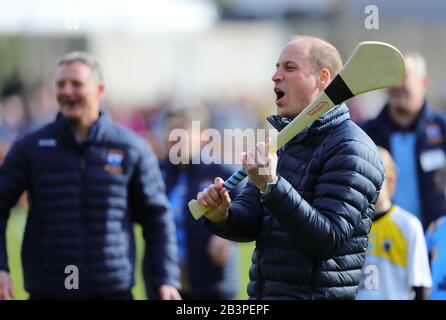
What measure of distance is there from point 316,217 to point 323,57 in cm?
87

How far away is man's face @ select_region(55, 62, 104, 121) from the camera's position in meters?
7.30

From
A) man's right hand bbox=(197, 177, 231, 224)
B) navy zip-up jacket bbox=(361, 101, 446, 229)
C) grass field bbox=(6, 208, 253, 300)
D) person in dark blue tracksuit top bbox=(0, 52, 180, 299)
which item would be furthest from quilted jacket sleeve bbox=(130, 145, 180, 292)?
grass field bbox=(6, 208, 253, 300)

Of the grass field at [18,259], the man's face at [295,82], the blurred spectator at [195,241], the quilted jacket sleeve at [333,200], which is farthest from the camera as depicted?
the grass field at [18,259]

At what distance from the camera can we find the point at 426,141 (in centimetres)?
894

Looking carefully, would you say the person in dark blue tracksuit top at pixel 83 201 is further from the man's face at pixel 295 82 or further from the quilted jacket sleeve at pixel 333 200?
the quilted jacket sleeve at pixel 333 200

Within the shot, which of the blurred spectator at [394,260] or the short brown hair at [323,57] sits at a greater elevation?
the short brown hair at [323,57]

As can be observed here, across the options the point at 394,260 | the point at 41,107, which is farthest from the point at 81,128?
the point at 41,107

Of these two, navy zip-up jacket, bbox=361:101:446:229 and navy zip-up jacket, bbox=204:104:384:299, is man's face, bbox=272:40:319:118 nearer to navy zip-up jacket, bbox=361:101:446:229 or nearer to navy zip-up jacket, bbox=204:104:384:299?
navy zip-up jacket, bbox=204:104:384:299

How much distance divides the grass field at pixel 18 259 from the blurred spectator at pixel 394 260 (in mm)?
3330

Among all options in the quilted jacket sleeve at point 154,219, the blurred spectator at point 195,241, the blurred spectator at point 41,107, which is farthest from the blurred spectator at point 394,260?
the blurred spectator at point 41,107

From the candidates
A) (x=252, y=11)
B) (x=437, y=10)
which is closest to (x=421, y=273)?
(x=437, y=10)

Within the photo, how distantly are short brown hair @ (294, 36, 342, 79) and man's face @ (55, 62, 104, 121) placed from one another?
2172mm

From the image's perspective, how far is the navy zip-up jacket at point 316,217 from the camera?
5074 millimetres
